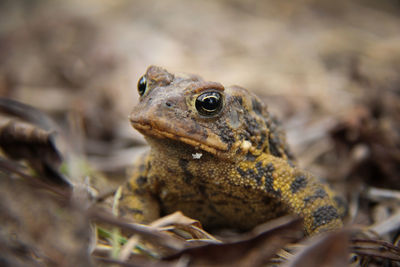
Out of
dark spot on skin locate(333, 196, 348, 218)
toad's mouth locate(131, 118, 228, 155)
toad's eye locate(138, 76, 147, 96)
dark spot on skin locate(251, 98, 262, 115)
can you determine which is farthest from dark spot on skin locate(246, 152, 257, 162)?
toad's eye locate(138, 76, 147, 96)

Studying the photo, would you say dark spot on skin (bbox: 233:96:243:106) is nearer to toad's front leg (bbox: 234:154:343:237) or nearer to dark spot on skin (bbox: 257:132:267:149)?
dark spot on skin (bbox: 257:132:267:149)

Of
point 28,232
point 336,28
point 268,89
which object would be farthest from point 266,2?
point 28,232

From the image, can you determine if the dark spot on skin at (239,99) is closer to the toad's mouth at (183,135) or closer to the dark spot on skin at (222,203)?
the toad's mouth at (183,135)

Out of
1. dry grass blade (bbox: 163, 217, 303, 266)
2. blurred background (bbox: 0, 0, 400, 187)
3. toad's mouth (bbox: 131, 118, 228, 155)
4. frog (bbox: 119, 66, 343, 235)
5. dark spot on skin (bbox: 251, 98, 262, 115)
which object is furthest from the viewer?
blurred background (bbox: 0, 0, 400, 187)

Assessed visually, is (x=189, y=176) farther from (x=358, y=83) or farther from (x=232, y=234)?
(x=358, y=83)

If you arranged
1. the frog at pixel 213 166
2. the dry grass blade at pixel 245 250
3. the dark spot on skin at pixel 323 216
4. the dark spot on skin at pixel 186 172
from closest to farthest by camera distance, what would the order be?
the dry grass blade at pixel 245 250, the frog at pixel 213 166, the dark spot on skin at pixel 186 172, the dark spot on skin at pixel 323 216

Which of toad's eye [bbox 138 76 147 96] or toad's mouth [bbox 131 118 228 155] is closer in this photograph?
toad's mouth [bbox 131 118 228 155]

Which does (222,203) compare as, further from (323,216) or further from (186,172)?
(323,216)

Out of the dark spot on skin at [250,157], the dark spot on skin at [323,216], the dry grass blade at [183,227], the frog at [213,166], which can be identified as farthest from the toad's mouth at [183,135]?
the dark spot on skin at [323,216]

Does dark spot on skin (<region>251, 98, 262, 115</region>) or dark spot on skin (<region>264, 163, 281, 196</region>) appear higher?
dark spot on skin (<region>251, 98, 262, 115</region>)
